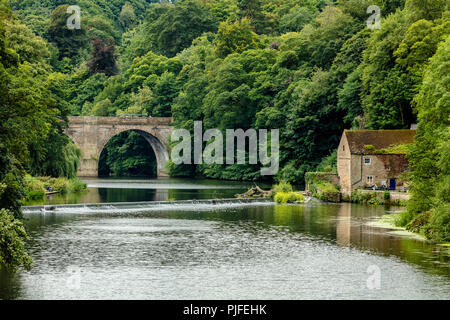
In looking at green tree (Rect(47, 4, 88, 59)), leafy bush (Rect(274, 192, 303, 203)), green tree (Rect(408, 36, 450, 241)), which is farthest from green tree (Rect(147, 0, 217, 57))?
green tree (Rect(408, 36, 450, 241))

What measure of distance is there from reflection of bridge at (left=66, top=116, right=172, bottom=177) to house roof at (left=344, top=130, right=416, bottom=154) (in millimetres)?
43329

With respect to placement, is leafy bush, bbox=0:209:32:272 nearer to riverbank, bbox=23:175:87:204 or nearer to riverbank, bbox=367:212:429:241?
riverbank, bbox=367:212:429:241

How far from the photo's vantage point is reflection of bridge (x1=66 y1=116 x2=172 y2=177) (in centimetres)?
9797

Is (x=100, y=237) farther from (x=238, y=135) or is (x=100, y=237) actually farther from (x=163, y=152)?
(x=163, y=152)

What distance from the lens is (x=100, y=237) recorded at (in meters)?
36.6

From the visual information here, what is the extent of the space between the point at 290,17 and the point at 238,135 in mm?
39802

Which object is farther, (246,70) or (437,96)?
(246,70)

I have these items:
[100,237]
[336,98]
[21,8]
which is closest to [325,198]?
[336,98]

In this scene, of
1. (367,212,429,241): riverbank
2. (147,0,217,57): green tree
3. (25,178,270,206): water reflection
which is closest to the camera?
(367,212,429,241): riverbank

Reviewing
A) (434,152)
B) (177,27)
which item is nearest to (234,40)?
(177,27)

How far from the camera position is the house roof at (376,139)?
5809 centimetres

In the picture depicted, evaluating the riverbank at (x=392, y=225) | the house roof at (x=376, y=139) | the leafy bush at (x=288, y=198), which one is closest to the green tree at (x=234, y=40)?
the house roof at (x=376, y=139)

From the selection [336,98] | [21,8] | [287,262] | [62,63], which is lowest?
[287,262]

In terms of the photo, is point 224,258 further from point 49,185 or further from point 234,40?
point 234,40
